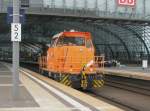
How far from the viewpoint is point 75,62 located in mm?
26734

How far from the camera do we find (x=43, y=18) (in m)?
64.8

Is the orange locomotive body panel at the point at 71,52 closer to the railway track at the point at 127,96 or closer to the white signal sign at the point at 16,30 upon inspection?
the railway track at the point at 127,96

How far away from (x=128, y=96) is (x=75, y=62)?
425 cm

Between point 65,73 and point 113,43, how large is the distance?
70085 millimetres

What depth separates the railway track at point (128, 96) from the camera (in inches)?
756

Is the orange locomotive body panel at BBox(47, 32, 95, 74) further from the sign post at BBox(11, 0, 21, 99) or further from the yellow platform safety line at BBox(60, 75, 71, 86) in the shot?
the sign post at BBox(11, 0, 21, 99)

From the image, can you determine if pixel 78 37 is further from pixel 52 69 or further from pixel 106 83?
pixel 106 83

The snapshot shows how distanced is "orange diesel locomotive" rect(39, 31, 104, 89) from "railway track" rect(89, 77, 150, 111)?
983mm

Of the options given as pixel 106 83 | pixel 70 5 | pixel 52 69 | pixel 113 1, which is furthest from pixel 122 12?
pixel 52 69

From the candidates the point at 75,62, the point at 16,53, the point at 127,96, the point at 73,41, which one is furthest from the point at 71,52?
the point at 16,53

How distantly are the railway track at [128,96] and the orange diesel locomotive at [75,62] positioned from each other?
3.22 ft

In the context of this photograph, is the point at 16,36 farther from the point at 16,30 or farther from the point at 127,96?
the point at 127,96

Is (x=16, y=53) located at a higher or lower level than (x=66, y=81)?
higher

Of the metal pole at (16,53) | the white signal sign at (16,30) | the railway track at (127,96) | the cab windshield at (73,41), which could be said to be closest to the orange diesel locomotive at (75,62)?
the cab windshield at (73,41)
